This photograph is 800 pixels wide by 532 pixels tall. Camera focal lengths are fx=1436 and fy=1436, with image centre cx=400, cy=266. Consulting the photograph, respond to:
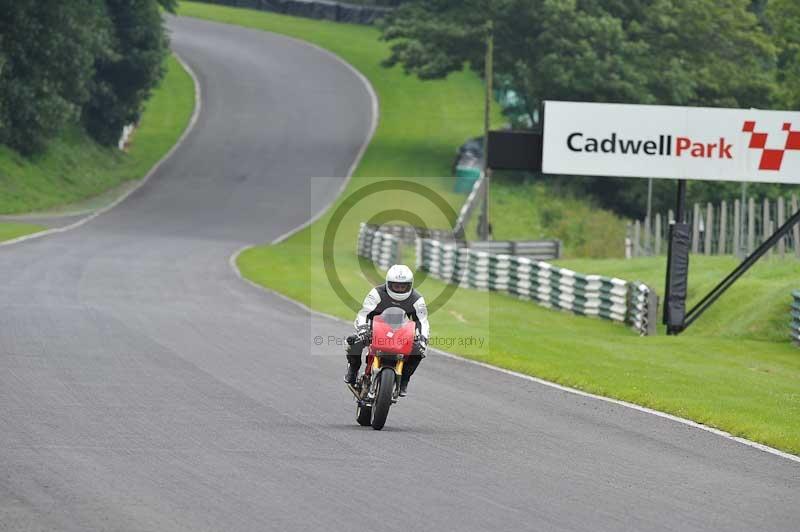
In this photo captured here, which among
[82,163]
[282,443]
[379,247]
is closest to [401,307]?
[282,443]

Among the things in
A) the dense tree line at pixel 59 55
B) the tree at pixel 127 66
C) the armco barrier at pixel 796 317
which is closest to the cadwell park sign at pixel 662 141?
the armco barrier at pixel 796 317

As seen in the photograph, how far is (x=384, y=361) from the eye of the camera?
14.2 m

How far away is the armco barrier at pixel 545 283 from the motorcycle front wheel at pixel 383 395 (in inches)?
588

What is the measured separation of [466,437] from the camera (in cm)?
1392

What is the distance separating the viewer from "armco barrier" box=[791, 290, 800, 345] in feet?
85.5

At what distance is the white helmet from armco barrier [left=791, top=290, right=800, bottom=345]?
13757 mm

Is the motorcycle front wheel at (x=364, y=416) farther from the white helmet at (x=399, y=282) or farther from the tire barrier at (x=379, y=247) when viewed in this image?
the tire barrier at (x=379, y=247)

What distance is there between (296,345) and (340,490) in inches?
450

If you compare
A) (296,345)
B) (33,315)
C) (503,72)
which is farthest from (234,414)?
(503,72)

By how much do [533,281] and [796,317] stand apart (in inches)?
369

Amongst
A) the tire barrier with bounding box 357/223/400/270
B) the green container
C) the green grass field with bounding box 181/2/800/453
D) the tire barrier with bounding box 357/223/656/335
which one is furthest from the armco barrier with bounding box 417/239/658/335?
the green container

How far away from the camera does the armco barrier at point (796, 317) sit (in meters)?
26.1

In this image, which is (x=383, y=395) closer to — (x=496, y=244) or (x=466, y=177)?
(x=496, y=244)

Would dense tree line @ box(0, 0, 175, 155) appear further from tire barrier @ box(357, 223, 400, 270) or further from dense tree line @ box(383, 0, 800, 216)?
tire barrier @ box(357, 223, 400, 270)
